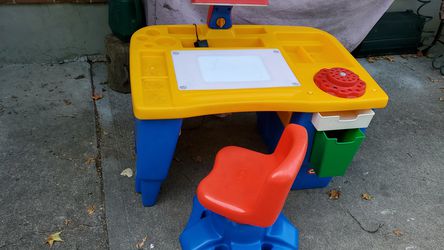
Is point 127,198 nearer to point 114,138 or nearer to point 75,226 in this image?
point 75,226

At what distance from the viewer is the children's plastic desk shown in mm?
1599

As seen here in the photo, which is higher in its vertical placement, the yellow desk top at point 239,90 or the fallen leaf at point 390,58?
the yellow desk top at point 239,90

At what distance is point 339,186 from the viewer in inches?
86.9

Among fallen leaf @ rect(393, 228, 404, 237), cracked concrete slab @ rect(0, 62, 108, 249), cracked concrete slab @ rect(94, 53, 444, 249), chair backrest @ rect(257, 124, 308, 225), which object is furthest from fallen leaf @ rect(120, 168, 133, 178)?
fallen leaf @ rect(393, 228, 404, 237)

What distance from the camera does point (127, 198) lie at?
200cm

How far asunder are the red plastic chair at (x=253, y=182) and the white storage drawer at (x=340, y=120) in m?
0.26

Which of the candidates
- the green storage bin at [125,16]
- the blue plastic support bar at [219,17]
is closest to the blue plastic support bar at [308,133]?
the blue plastic support bar at [219,17]

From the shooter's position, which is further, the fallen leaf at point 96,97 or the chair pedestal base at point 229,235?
the fallen leaf at point 96,97

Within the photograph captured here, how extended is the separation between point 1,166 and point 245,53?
1.43 metres

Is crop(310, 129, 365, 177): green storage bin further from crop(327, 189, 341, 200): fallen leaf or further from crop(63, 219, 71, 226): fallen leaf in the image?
crop(63, 219, 71, 226): fallen leaf

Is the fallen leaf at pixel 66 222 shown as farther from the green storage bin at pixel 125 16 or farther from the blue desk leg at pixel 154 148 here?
the green storage bin at pixel 125 16

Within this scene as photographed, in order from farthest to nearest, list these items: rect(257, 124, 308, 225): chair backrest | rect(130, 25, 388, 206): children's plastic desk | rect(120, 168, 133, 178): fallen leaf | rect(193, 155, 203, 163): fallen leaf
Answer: rect(193, 155, 203, 163): fallen leaf
rect(120, 168, 133, 178): fallen leaf
rect(130, 25, 388, 206): children's plastic desk
rect(257, 124, 308, 225): chair backrest

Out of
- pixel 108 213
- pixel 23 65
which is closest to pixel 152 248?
pixel 108 213

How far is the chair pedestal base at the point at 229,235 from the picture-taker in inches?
64.7
